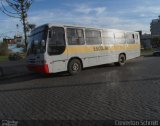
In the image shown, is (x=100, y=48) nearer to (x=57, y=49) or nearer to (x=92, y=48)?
(x=92, y=48)

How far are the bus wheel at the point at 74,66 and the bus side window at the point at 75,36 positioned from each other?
0.99 meters

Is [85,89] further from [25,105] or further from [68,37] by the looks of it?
[68,37]

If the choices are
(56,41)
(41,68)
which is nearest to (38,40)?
(56,41)

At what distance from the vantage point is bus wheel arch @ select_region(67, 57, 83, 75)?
15.7m

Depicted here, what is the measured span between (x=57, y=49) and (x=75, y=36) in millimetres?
1716

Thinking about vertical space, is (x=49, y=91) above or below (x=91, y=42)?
below

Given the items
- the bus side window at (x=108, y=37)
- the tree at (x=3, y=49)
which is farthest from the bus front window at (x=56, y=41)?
the tree at (x=3, y=49)

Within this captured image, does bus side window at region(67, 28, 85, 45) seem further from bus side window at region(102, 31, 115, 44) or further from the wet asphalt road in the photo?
the wet asphalt road

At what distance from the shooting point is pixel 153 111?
7.09 meters

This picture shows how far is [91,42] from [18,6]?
14.6 metres

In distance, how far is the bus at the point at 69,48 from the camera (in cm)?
1455

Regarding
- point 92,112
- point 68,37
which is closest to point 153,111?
point 92,112

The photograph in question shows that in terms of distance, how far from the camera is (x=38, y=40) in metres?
15.1

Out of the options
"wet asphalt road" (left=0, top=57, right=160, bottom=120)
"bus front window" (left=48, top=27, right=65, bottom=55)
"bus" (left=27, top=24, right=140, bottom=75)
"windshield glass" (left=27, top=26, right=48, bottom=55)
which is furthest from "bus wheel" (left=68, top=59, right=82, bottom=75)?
"wet asphalt road" (left=0, top=57, right=160, bottom=120)
